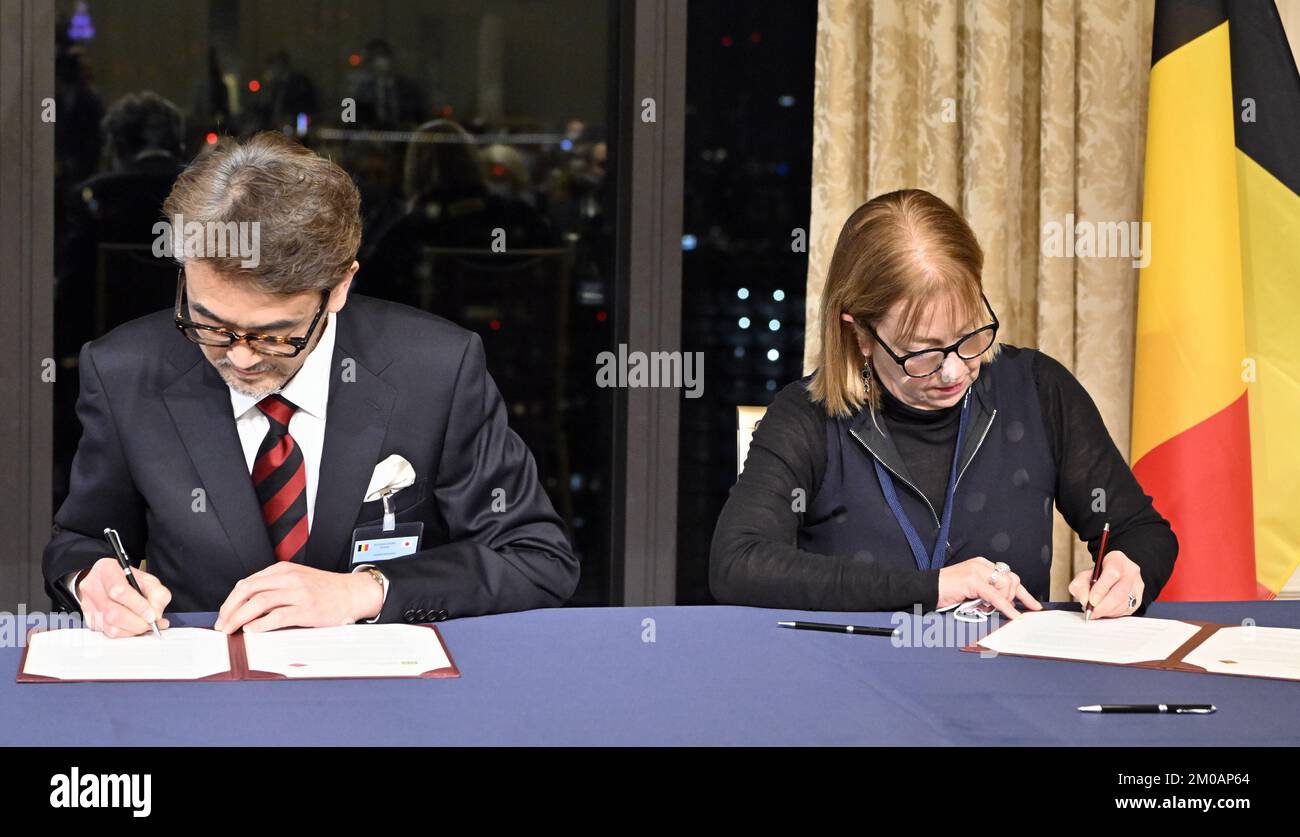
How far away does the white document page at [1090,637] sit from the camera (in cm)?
177

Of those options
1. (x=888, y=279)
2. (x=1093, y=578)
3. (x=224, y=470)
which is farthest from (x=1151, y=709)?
(x=224, y=470)

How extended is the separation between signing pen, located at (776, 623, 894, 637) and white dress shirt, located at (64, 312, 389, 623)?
0.79 m

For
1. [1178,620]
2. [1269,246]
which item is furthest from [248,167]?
[1269,246]

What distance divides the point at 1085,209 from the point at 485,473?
2.12 metres

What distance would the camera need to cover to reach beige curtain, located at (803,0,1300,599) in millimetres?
3551

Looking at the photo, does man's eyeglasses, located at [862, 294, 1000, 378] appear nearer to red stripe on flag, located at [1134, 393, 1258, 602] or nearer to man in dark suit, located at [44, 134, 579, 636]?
man in dark suit, located at [44, 134, 579, 636]

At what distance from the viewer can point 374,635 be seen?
1762 millimetres

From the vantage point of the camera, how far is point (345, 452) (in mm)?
2129

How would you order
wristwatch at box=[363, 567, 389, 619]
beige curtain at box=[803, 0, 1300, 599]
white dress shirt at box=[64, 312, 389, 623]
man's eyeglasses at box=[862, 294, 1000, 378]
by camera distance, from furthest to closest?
1. beige curtain at box=[803, 0, 1300, 599]
2. man's eyeglasses at box=[862, 294, 1000, 378]
3. white dress shirt at box=[64, 312, 389, 623]
4. wristwatch at box=[363, 567, 389, 619]

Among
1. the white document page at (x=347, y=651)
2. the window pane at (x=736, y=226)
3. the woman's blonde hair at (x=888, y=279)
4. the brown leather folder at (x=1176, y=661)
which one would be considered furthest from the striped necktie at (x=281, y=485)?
the window pane at (x=736, y=226)

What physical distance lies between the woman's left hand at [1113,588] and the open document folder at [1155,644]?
0.02 meters

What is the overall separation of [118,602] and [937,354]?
138 cm
